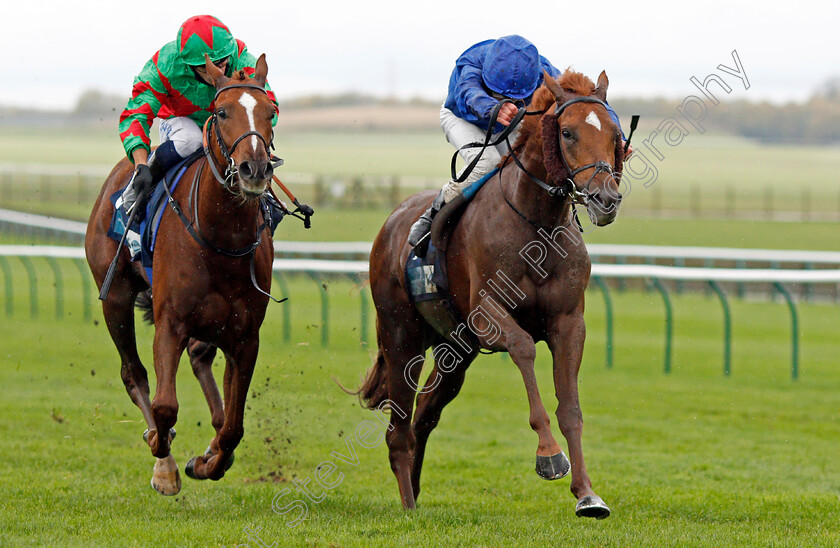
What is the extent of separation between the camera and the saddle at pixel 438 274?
187 inches

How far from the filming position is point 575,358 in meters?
4.11

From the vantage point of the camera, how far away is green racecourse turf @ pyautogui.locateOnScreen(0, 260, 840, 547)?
4441mm

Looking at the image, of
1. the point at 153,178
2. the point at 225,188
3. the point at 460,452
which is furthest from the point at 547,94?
the point at 460,452

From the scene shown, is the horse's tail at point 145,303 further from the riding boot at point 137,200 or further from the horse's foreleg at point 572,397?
the horse's foreleg at point 572,397

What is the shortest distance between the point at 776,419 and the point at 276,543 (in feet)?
17.1

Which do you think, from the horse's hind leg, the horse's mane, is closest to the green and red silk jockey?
the horse's mane

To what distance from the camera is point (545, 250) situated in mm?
4234

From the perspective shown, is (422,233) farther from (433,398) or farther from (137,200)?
(137,200)

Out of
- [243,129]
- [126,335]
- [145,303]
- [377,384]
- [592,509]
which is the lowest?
[377,384]

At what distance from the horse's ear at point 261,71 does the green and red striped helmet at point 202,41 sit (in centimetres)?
37

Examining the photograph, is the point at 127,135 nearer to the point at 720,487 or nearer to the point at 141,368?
the point at 141,368

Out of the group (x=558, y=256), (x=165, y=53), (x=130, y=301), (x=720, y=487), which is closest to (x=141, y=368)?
(x=130, y=301)

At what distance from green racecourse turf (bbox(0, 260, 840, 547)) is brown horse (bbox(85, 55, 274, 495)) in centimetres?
43

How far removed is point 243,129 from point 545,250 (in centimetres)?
124
